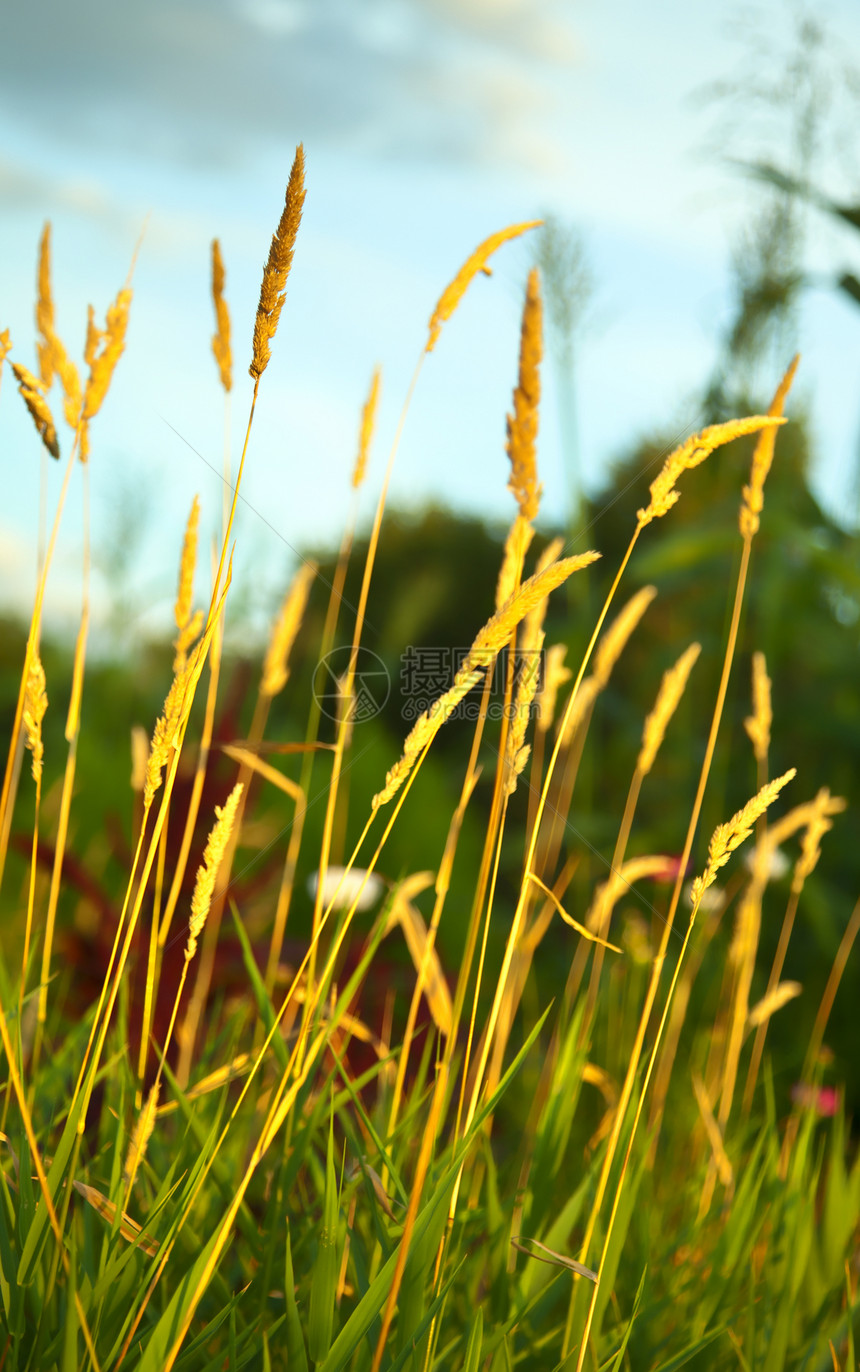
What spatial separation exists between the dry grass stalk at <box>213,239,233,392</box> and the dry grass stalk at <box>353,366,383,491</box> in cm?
13

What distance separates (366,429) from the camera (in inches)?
38.6

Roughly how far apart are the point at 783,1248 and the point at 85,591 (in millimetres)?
901

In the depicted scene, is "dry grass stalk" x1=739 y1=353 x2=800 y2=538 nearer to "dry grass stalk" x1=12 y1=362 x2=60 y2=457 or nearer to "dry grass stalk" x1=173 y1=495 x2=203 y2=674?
"dry grass stalk" x1=173 y1=495 x2=203 y2=674

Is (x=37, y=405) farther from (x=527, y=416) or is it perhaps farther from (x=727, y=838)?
(x=727, y=838)

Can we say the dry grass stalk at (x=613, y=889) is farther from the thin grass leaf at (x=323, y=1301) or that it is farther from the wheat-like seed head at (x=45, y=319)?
the wheat-like seed head at (x=45, y=319)

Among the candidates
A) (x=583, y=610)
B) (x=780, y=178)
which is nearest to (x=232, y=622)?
(x=583, y=610)

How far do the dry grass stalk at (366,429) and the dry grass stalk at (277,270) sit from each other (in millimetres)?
348

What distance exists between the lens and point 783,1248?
40.7 inches

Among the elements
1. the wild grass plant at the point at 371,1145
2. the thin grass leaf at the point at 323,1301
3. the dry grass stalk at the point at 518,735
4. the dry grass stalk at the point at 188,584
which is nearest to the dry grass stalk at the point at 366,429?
the wild grass plant at the point at 371,1145

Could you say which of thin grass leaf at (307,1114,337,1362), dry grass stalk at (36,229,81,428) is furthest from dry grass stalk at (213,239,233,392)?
thin grass leaf at (307,1114,337,1362)

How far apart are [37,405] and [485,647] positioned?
0.45 metres

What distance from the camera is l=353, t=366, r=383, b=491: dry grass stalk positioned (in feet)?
3.21

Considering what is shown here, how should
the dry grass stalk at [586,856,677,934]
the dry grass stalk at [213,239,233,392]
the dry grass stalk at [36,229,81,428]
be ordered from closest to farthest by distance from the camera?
the dry grass stalk at [36,229,81,428]
the dry grass stalk at [213,239,233,392]
the dry grass stalk at [586,856,677,934]

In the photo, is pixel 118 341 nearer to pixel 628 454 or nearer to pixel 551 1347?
pixel 551 1347
